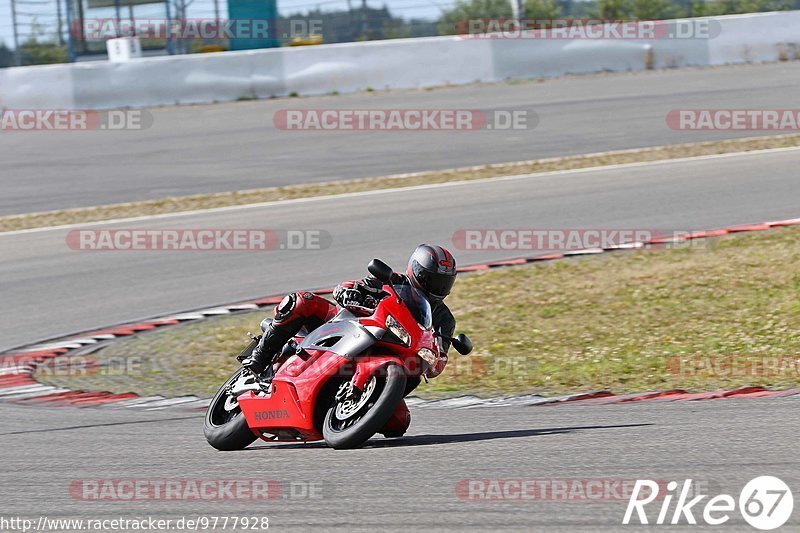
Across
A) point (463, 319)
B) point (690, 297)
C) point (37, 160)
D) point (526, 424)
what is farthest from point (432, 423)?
point (37, 160)

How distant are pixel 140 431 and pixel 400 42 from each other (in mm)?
18276

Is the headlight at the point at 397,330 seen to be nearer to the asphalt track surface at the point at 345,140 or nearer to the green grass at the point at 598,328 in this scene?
the green grass at the point at 598,328

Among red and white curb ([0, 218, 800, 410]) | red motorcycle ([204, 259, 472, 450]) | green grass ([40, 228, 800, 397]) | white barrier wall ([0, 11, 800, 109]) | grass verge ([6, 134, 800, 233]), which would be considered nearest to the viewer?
red motorcycle ([204, 259, 472, 450])

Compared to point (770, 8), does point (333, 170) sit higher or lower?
lower

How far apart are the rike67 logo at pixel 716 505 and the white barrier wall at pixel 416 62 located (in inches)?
805

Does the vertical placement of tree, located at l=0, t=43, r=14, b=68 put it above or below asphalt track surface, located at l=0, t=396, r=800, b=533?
above

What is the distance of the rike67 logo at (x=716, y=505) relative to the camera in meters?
4.12

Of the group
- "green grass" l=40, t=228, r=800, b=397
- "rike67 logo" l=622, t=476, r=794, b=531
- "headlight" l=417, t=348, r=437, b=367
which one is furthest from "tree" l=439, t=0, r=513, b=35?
"rike67 logo" l=622, t=476, r=794, b=531

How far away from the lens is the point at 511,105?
22.1 metres

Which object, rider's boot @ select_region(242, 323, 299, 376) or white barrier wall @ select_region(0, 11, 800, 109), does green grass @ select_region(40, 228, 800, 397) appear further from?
white barrier wall @ select_region(0, 11, 800, 109)

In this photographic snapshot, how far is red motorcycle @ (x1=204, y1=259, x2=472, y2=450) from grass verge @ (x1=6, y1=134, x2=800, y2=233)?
10.2 m

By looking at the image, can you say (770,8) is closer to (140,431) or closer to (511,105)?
(511,105)

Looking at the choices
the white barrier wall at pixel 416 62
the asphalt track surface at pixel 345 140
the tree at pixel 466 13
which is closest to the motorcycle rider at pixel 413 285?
the asphalt track surface at pixel 345 140

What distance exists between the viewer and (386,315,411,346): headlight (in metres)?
5.74
